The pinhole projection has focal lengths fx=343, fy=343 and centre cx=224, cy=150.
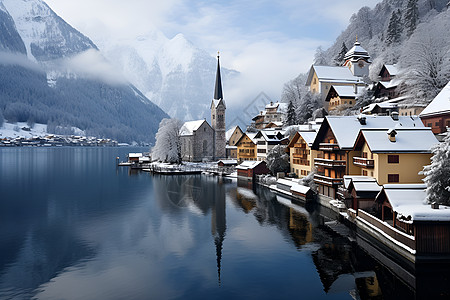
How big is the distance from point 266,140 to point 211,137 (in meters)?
50.5

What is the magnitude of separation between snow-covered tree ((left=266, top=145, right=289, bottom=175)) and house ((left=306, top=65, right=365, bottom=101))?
33.1 m

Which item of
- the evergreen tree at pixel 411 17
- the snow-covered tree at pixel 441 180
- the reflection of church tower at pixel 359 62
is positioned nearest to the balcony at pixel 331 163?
the snow-covered tree at pixel 441 180

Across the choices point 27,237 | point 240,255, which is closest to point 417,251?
point 240,255

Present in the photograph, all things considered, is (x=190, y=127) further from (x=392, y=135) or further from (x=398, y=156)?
(x=398, y=156)

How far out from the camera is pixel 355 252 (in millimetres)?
30703

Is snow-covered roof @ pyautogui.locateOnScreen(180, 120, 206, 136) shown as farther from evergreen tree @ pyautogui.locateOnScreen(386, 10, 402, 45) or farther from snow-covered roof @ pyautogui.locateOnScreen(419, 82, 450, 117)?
snow-covered roof @ pyautogui.locateOnScreen(419, 82, 450, 117)

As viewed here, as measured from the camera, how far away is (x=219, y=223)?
4306cm

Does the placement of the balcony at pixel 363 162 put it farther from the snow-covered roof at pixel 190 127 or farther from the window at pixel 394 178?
the snow-covered roof at pixel 190 127

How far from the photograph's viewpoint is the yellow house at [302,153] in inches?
2451

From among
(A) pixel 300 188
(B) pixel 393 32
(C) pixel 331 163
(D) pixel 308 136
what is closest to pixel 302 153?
(D) pixel 308 136

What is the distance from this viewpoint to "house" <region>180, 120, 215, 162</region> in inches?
5133

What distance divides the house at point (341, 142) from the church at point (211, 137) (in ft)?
269

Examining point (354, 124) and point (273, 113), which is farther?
point (273, 113)

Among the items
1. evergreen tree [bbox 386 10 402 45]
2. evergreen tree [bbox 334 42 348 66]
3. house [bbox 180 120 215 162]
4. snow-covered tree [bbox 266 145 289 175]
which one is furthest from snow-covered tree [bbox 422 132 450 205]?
house [bbox 180 120 215 162]
